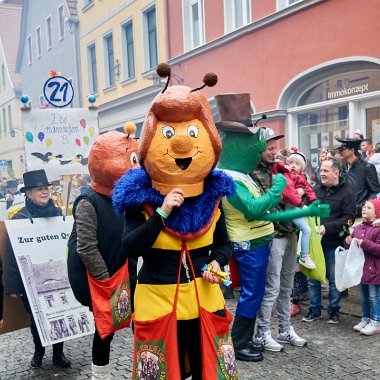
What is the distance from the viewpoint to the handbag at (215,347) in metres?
2.66

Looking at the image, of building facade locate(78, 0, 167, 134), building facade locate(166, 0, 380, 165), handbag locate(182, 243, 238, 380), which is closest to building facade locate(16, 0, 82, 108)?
building facade locate(78, 0, 167, 134)

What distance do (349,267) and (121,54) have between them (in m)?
15.3

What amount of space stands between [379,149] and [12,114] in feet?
104

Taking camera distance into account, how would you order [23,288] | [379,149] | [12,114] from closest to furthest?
[23,288] < [379,149] < [12,114]

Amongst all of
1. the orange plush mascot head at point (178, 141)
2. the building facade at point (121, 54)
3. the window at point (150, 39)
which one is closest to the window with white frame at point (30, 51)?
the building facade at point (121, 54)

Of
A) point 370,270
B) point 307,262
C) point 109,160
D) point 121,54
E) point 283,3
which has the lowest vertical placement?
point 370,270

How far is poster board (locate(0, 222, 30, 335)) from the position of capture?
4293 mm

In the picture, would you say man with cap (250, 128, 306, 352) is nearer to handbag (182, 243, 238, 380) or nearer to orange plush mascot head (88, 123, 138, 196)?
orange plush mascot head (88, 123, 138, 196)

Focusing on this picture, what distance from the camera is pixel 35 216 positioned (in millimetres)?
4492

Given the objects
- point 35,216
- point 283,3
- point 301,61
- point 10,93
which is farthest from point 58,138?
point 10,93

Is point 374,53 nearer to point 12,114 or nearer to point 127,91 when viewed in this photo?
point 127,91

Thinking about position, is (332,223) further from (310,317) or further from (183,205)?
(183,205)

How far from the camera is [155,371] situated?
104 inches

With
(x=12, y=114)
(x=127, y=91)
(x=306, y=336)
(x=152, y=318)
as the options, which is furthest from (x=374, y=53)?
(x=12, y=114)
